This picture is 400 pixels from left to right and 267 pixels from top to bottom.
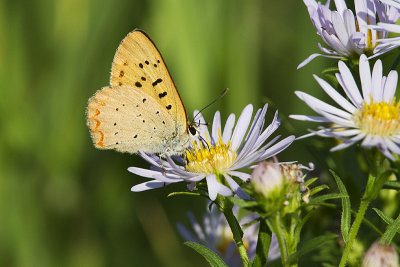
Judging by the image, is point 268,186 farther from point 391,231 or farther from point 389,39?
point 389,39

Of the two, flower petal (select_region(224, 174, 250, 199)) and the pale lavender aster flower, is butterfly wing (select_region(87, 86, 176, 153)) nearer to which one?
flower petal (select_region(224, 174, 250, 199))

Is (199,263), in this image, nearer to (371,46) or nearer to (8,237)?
(8,237)

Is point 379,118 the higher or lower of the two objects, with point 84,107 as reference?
lower

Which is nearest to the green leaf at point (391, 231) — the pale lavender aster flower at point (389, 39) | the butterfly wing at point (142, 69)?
the pale lavender aster flower at point (389, 39)

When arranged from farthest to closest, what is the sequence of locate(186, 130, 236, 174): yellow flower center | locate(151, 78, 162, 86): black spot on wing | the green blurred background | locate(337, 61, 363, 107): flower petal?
the green blurred background
locate(151, 78, 162, 86): black spot on wing
locate(186, 130, 236, 174): yellow flower center
locate(337, 61, 363, 107): flower petal

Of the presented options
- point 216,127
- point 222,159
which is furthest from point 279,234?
point 216,127

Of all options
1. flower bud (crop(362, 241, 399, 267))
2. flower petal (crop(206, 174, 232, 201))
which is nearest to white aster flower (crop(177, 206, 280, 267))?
flower petal (crop(206, 174, 232, 201))

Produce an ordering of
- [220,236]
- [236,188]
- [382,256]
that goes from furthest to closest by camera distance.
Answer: [220,236] < [236,188] < [382,256]
